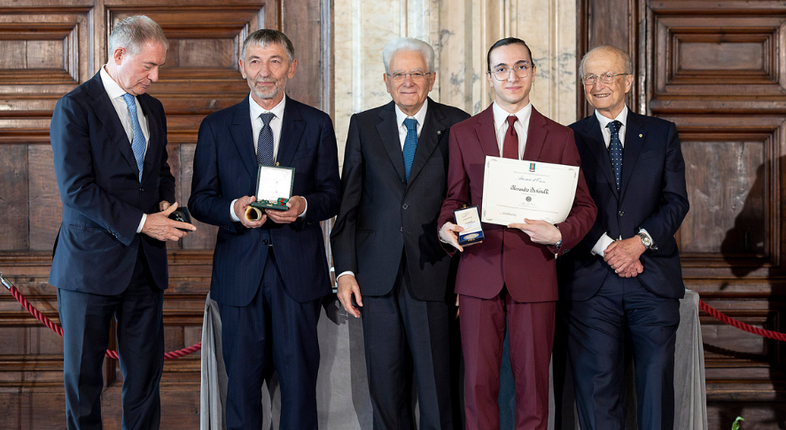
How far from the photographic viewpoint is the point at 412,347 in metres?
2.54

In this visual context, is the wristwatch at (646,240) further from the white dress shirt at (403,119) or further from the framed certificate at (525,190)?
the white dress shirt at (403,119)

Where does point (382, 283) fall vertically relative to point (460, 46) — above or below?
below

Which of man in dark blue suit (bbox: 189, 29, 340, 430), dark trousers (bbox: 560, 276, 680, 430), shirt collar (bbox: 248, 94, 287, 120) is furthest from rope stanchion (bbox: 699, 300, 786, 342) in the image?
shirt collar (bbox: 248, 94, 287, 120)

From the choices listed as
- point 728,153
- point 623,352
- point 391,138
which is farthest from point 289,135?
point 728,153

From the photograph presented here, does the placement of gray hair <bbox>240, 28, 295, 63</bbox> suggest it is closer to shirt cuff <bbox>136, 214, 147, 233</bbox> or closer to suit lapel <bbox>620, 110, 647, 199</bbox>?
shirt cuff <bbox>136, 214, 147, 233</bbox>

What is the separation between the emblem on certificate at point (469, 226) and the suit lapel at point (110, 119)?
4.76ft

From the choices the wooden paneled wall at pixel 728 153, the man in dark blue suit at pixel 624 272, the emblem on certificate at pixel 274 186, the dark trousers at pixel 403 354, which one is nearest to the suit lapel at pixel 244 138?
the emblem on certificate at pixel 274 186

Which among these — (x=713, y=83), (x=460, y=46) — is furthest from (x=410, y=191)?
(x=713, y=83)

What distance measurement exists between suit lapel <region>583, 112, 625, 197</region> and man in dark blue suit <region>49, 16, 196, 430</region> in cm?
186

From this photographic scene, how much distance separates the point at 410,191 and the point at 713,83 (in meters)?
2.67

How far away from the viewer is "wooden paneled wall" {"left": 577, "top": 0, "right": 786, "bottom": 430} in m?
3.98

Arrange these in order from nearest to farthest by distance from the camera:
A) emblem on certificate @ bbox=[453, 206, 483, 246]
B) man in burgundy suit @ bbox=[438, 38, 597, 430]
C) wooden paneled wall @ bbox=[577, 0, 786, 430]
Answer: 1. emblem on certificate @ bbox=[453, 206, 483, 246]
2. man in burgundy suit @ bbox=[438, 38, 597, 430]
3. wooden paneled wall @ bbox=[577, 0, 786, 430]

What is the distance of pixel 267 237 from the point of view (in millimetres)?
Result: 2582

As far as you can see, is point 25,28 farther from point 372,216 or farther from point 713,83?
point 713,83
